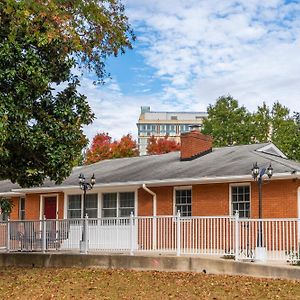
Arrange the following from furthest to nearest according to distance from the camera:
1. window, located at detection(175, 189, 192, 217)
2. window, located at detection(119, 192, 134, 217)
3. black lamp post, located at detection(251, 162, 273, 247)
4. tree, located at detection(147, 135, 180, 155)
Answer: tree, located at detection(147, 135, 180, 155), window, located at detection(119, 192, 134, 217), window, located at detection(175, 189, 192, 217), black lamp post, located at detection(251, 162, 273, 247)

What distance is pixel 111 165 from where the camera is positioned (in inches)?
1149

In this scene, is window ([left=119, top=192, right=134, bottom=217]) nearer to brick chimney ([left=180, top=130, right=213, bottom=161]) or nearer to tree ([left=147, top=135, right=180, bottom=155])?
brick chimney ([left=180, top=130, right=213, bottom=161])

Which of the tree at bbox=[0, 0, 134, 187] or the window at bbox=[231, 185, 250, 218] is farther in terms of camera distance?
the window at bbox=[231, 185, 250, 218]

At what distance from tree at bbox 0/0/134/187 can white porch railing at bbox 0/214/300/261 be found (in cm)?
319

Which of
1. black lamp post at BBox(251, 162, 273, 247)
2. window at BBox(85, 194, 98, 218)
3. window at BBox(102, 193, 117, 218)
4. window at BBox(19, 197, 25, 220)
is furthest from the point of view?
window at BBox(19, 197, 25, 220)

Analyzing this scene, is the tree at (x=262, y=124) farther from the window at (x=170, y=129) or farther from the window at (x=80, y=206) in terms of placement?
the window at (x=170, y=129)

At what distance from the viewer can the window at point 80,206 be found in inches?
→ 1012

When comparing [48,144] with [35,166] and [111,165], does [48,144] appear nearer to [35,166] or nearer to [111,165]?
[35,166]

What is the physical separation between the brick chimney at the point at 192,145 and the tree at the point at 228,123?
98.9ft

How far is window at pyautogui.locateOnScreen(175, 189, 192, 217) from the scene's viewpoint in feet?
75.7

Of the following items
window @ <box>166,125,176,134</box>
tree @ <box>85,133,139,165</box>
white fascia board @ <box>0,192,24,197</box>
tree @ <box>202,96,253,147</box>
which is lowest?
white fascia board @ <box>0,192,24,197</box>

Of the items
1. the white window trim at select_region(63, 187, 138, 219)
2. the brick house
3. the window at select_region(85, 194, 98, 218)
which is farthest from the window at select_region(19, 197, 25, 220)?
the window at select_region(85, 194, 98, 218)

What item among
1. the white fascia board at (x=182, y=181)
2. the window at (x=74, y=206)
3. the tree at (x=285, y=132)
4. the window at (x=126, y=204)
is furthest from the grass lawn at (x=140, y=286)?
the tree at (x=285, y=132)

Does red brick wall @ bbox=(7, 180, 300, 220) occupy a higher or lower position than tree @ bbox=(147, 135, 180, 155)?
lower
